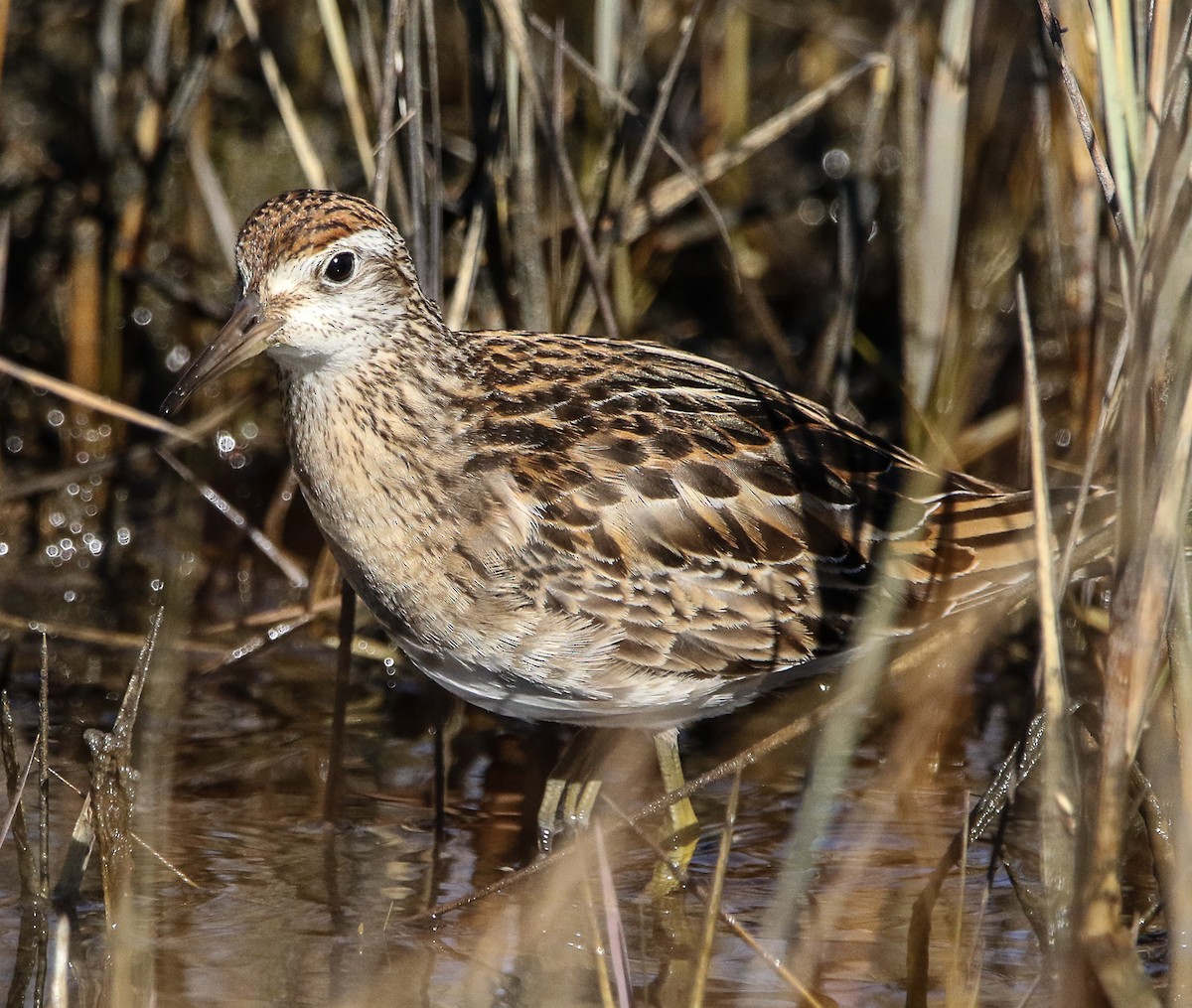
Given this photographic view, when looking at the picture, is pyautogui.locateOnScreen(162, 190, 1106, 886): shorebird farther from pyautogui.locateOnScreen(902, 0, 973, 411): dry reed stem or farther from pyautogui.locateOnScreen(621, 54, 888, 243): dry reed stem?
pyautogui.locateOnScreen(621, 54, 888, 243): dry reed stem

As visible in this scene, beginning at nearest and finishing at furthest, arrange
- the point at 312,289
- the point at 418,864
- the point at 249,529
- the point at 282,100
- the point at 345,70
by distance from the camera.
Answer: the point at 312,289 < the point at 418,864 < the point at 345,70 < the point at 282,100 < the point at 249,529

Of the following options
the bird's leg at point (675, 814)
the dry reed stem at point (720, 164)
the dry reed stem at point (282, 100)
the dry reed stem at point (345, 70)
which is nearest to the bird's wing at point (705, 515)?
the bird's leg at point (675, 814)

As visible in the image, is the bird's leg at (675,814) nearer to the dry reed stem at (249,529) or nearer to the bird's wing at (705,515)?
the bird's wing at (705,515)

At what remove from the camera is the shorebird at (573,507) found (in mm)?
5000

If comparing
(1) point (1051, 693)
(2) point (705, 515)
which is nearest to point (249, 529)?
(2) point (705, 515)

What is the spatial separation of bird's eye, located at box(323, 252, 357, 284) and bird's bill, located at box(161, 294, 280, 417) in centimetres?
28

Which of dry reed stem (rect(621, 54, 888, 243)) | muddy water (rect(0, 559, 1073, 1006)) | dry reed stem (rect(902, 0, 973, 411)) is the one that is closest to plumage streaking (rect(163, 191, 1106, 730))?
muddy water (rect(0, 559, 1073, 1006))

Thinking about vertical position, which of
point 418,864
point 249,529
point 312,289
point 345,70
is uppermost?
point 345,70

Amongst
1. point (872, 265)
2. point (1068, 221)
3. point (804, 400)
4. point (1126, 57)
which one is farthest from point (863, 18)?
point (1126, 57)

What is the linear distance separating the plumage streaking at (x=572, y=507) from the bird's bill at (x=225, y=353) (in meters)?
0.06

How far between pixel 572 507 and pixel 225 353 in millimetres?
1114

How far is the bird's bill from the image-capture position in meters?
4.66

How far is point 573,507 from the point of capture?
16.7 feet

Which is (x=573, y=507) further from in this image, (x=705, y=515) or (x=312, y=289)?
(x=312, y=289)
